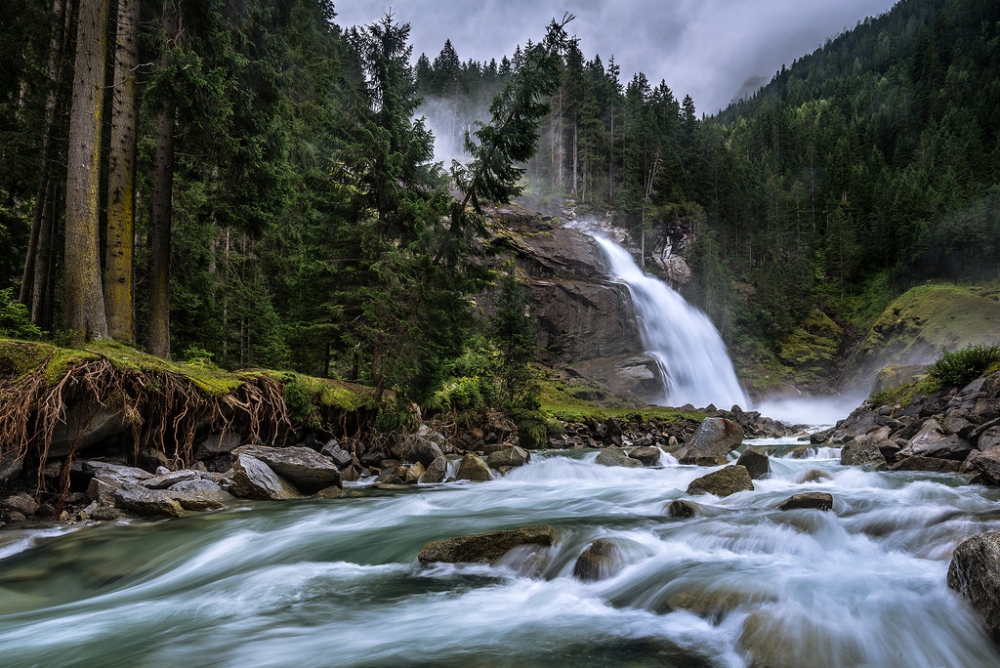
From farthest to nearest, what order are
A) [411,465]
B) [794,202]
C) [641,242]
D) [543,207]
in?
[794,202] < [543,207] < [641,242] < [411,465]

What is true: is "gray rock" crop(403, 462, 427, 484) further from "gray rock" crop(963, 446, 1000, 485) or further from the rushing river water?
"gray rock" crop(963, 446, 1000, 485)

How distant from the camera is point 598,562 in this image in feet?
15.9

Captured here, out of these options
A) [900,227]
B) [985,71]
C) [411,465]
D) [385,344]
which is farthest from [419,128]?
[985,71]

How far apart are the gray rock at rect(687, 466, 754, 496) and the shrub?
9879 mm

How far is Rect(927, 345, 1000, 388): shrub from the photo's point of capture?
45.6 ft

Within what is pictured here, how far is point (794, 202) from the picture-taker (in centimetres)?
7156

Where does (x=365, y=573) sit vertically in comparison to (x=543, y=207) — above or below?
below

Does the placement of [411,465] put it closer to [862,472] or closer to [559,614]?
[559,614]

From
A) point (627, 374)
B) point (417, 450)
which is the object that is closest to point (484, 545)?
point (417, 450)

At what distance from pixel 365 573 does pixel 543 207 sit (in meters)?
53.8

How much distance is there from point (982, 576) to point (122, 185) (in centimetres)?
1215

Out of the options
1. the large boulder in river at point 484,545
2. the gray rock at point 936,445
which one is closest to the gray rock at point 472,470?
the large boulder in river at point 484,545

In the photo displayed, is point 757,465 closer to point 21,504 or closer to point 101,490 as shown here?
point 101,490

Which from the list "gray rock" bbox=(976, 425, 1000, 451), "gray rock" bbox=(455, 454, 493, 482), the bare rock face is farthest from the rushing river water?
the bare rock face
